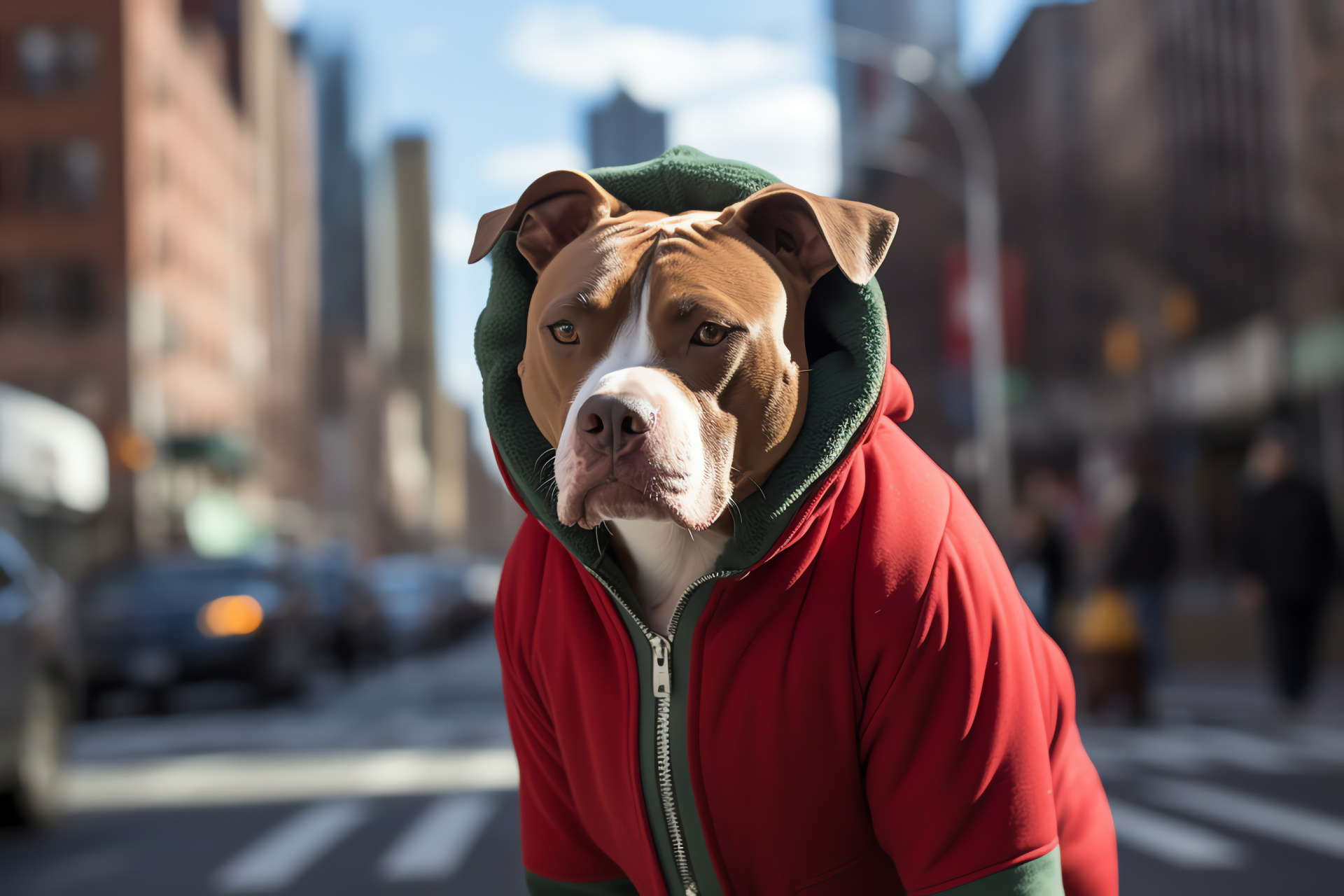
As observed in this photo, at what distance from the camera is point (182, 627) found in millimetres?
13688

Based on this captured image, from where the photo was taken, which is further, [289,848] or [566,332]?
[289,848]

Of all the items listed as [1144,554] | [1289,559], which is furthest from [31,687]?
[1289,559]

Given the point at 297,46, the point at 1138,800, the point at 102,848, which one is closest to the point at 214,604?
the point at 102,848

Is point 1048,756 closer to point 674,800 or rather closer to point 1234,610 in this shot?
point 674,800

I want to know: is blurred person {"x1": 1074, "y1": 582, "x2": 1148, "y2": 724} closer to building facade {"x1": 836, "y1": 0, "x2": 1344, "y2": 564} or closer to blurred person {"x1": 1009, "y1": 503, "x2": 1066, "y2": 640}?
blurred person {"x1": 1009, "y1": 503, "x2": 1066, "y2": 640}

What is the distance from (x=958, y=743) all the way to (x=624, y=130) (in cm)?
252

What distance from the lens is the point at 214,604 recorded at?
1394cm

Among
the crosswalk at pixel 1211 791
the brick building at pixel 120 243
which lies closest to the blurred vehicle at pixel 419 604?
the brick building at pixel 120 243

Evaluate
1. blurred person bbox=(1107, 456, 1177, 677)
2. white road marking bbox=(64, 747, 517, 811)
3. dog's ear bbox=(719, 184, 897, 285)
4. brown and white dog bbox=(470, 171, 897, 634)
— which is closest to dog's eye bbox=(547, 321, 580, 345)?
brown and white dog bbox=(470, 171, 897, 634)

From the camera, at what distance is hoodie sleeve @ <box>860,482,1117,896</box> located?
211cm

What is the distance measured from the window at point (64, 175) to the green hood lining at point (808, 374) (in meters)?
48.0

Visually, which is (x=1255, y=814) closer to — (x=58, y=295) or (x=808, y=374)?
(x=808, y=374)

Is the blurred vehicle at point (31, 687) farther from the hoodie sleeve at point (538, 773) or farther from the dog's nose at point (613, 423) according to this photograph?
the dog's nose at point (613, 423)

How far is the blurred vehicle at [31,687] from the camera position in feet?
25.4
